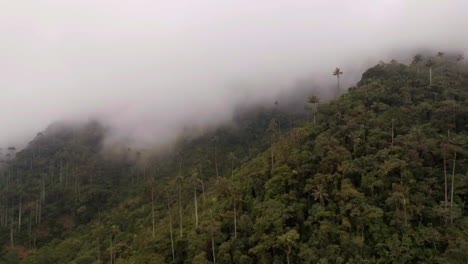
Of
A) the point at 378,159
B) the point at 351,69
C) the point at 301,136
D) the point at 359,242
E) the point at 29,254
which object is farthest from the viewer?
the point at 351,69

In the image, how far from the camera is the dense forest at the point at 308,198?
57.8 meters

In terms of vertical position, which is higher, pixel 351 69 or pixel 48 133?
pixel 351 69

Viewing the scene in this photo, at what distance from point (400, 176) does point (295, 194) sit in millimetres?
14493

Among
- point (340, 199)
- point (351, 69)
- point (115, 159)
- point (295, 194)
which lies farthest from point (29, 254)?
point (351, 69)

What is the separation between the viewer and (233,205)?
2749 inches

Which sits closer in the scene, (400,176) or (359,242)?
(359,242)

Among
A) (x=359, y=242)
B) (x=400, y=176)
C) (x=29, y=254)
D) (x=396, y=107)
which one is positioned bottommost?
(x=29, y=254)

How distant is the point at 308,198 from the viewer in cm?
6588

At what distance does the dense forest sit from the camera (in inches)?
2274

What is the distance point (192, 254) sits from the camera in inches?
2547

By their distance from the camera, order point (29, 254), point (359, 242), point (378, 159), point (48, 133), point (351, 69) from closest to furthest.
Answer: point (359, 242), point (378, 159), point (29, 254), point (48, 133), point (351, 69)

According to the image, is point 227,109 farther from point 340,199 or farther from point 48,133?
point 340,199

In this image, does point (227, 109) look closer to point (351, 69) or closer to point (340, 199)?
point (351, 69)

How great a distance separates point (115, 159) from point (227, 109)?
39.6 m
